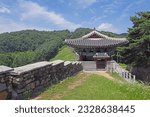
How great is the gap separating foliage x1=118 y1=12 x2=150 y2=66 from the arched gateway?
117 centimetres

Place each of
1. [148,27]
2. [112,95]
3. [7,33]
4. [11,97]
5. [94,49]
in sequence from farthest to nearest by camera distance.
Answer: [7,33] < [94,49] < [148,27] < [112,95] < [11,97]

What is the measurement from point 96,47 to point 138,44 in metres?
5.34

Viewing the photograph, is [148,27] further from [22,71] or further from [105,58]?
[22,71]

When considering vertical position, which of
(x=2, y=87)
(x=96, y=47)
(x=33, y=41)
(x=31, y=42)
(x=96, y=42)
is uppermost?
(x=33, y=41)

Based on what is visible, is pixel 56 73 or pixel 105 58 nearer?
pixel 56 73

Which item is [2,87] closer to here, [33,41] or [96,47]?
[96,47]

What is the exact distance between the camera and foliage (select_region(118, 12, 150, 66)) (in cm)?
3375

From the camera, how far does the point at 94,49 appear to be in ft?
123

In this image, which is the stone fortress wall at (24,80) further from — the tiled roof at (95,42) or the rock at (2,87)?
the tiled roof at (95,42)

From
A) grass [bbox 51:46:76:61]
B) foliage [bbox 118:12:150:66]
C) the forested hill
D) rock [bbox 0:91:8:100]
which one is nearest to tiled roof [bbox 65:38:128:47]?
foliage [bbox 118:12:150:66]

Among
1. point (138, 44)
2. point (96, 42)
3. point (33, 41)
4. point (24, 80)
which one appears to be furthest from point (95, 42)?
point (33, 41)

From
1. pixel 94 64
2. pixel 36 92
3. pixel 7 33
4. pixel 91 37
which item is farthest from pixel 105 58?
pixel 7 33

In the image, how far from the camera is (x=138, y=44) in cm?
3375

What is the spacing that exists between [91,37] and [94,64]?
589 cm
